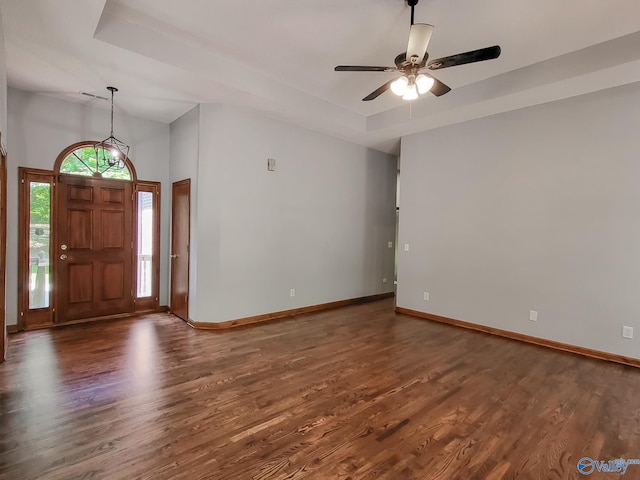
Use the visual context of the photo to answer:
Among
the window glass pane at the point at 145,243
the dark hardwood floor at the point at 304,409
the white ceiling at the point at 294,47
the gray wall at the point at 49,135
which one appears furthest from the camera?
the window glass pane at the point at 145,243

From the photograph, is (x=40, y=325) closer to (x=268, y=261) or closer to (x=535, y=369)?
(x=268, y=261)

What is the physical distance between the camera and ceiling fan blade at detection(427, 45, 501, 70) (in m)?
2.41

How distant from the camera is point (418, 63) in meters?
2.79

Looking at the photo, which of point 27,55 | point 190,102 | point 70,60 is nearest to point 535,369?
point 190,102

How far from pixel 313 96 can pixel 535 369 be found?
4.40 meters

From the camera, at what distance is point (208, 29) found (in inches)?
123

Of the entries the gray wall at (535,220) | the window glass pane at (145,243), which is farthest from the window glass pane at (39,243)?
the gray wall at (535,220)

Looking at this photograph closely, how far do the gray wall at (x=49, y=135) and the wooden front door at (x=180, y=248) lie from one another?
0.67m

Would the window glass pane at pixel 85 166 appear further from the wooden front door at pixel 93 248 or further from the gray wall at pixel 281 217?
the gray wall at pixel 281 217

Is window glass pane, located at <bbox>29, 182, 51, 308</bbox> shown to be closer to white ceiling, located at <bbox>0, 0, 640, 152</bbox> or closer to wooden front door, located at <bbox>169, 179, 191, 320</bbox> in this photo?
white ceiling, located at <bbox>0, 0, 640, 152</bbox>

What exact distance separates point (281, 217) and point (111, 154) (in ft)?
8.88

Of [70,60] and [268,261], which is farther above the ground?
[70,60]

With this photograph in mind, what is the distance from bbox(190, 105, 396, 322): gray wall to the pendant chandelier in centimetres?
143

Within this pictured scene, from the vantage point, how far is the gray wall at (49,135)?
4.08 metres
